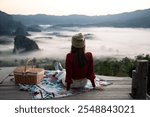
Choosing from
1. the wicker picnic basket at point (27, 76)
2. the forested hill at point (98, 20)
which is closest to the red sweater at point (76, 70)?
the wicker picnic basket at point (27, 76)

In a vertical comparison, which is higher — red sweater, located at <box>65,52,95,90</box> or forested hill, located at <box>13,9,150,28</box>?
forested hill, located at <box>13,9,150,28</box>

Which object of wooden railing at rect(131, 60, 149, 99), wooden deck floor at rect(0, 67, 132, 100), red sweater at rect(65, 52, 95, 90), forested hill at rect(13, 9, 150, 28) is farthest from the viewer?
forested hill at rect(13, 9, 150, 28)

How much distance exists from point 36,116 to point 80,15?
14.5 ft

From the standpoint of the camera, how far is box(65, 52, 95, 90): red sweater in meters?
4.49

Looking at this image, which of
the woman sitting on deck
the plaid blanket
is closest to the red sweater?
the woman sitting on deck

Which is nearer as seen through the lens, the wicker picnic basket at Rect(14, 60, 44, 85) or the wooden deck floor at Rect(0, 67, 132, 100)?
the wooden deck floor at Rect(0, 67, 132, 100)

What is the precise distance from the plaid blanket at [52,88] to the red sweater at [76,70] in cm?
12

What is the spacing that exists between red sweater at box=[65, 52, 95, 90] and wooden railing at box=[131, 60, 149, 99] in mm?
551

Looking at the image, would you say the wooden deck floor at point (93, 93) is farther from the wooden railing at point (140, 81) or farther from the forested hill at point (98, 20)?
the forested hill at point (98, 20)

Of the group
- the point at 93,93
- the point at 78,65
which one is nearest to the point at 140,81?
the point at 93,93

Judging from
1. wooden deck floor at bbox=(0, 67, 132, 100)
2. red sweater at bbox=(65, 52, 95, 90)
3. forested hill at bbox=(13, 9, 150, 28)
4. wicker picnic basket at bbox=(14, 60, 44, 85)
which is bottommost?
wooden deck floor at bbox=(0, 67, 132, 100)

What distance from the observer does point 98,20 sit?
7.84 metres

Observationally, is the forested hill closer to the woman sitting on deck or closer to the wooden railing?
the woman sitting on deck

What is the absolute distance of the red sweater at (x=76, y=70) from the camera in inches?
177
